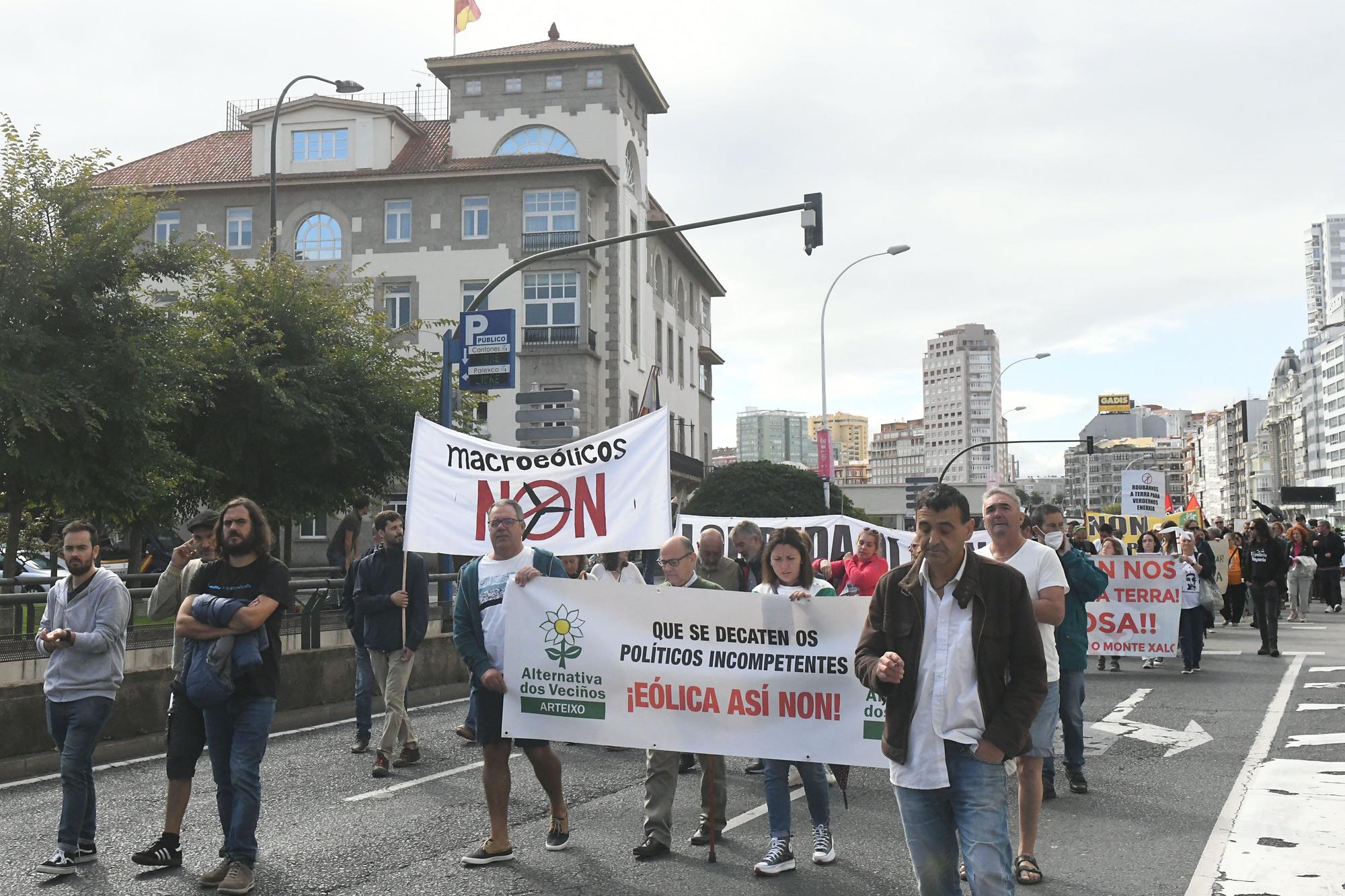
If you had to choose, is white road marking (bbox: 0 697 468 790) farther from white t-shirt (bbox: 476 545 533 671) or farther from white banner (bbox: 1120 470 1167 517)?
white banner (bbox: 1120 470 1167 517)

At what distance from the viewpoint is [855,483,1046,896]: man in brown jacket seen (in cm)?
430

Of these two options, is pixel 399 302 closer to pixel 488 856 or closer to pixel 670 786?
pixel 670 786

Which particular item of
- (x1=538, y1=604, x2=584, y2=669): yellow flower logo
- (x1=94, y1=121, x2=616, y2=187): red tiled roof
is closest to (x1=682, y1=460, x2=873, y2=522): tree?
(x1=94, y1=121, x2=616, y2=187): red tiled roof

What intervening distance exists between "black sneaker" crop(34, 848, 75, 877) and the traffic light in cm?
1422

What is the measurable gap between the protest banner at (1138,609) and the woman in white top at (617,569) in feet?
23.8

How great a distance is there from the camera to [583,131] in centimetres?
4712

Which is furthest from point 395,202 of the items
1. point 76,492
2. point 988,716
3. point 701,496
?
point 988,716

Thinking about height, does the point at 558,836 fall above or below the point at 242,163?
below

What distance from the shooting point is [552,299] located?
1812 inches

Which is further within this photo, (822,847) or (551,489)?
(551,489)

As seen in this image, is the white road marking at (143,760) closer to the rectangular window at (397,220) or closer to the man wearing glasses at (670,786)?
the man wearing glasses at (670,786)

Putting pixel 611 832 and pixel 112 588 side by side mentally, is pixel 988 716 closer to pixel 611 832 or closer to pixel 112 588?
pixel 611 832

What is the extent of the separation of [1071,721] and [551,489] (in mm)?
4231

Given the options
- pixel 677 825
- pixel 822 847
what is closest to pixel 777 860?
pixel 822 847
